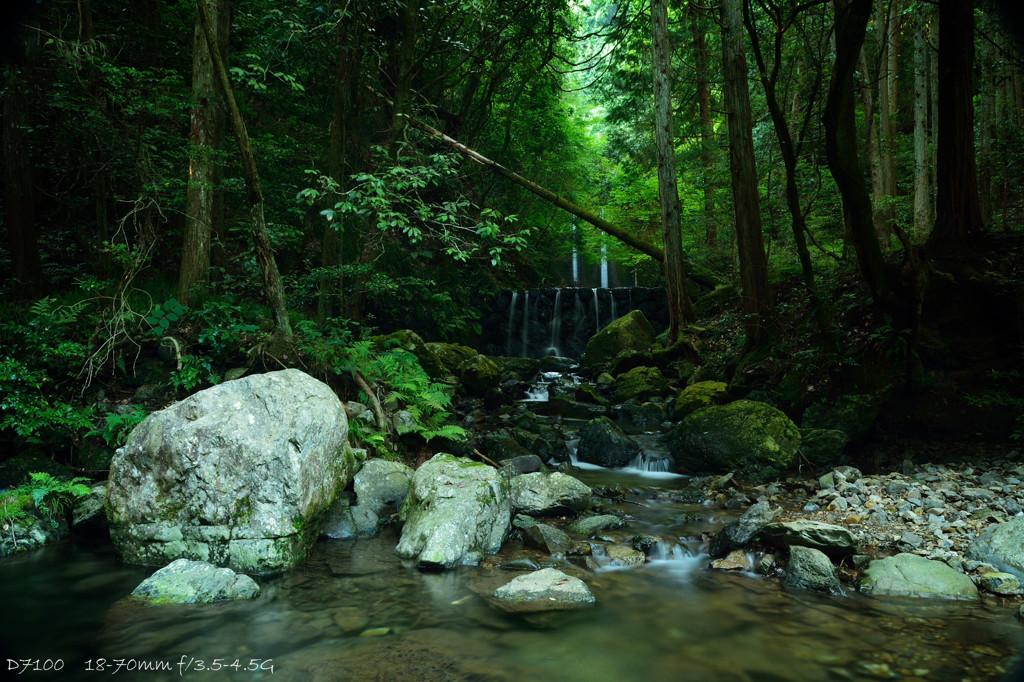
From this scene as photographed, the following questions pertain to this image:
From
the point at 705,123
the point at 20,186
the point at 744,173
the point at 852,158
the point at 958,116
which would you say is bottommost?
the point at 852,158

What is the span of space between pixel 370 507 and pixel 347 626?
2013 millimetres

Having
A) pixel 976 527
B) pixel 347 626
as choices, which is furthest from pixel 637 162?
pixel 347 626

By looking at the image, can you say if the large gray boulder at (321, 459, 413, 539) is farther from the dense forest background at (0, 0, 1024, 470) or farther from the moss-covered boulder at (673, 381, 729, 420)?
the moss-covered boulder at (673, 381, 729, 420)

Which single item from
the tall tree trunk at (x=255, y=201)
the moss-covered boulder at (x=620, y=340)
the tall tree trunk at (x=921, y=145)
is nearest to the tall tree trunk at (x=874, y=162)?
the tall tree trunk at (x=921, y=145)

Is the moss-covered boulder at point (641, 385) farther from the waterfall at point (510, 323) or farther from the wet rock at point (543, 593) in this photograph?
the wet rock at point (543, 593)

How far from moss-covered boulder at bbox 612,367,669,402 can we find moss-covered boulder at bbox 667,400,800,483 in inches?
124

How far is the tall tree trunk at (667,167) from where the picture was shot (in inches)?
460

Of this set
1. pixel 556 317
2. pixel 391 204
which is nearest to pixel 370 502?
pixel 391 204

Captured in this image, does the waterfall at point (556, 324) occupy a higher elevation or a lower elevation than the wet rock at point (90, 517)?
higher

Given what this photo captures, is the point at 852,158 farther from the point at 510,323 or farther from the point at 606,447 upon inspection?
the point at 510,323

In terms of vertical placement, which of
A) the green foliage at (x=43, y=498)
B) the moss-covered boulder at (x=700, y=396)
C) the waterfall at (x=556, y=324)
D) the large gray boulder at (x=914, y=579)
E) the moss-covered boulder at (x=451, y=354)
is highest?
the waterfall at (x=556, y=324)

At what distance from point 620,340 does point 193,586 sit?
11.6 meters

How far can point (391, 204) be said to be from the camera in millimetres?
8961

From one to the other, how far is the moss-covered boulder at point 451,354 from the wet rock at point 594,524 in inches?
259
